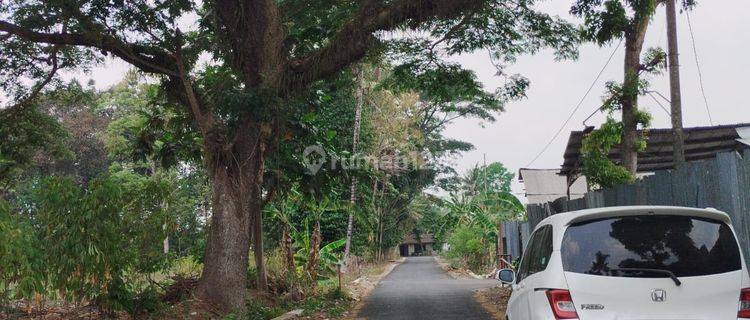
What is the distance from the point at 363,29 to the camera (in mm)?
12516

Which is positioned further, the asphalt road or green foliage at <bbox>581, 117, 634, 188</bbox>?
the asphalt road

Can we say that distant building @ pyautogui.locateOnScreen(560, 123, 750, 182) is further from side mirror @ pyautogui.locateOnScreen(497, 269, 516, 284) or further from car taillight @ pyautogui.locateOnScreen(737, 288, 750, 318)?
car taillight @ pyautogui.locateOnScreen(737, 288, 750, 318)

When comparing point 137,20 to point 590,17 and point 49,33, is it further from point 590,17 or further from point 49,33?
point 590,17

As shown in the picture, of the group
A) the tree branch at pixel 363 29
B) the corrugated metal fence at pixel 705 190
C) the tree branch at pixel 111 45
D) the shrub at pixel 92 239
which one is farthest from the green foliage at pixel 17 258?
the corrugated metal fence at pixel 705 190

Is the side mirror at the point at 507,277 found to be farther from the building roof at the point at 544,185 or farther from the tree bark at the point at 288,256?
the building roof at the point at 544,185

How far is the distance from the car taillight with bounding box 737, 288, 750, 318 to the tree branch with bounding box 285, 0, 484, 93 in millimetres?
7697

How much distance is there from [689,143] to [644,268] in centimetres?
1372

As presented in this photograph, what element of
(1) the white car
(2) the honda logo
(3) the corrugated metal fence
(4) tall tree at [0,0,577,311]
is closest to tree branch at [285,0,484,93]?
(4) tall tree at [0,0,577,311]

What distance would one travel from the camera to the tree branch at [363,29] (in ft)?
39.4

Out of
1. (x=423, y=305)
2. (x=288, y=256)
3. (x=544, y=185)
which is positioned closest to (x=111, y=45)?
(x=288, y=256)

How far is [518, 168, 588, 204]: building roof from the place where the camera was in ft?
97.0

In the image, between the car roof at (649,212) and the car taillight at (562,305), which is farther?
the car roof at (649,212)

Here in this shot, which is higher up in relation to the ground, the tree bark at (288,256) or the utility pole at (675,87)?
the utility pole at (675,87)

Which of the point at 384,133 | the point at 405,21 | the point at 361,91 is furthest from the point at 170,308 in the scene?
the point at 384,133
